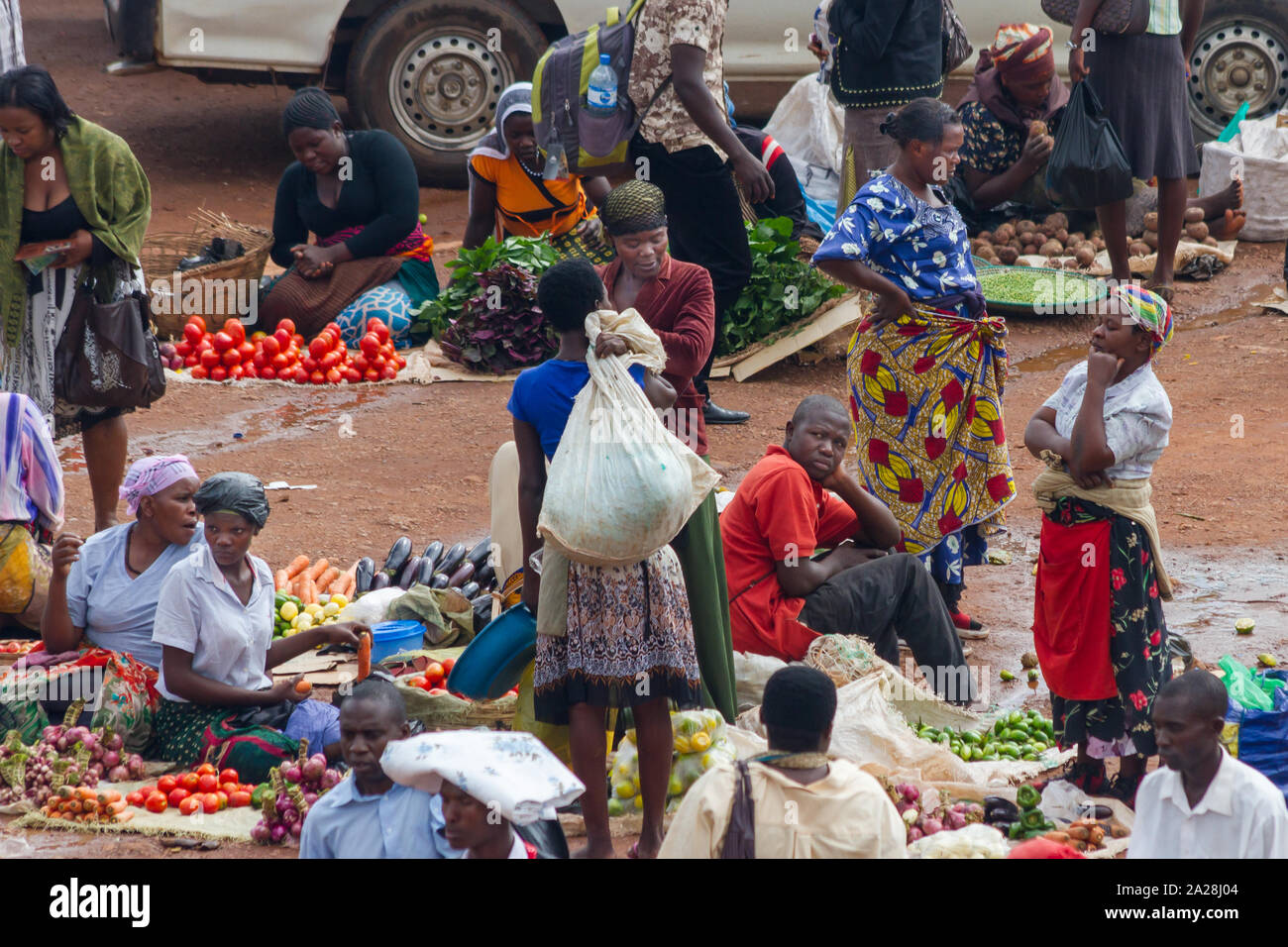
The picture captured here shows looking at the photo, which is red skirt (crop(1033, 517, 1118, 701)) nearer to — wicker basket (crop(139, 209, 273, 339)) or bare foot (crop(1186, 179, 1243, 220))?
wicker basket (crop(139, 209, 273, 339))

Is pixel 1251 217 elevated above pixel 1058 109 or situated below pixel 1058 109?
below

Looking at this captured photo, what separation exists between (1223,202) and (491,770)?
845 cm

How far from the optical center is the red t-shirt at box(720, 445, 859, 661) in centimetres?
481

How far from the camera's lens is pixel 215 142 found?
12469mm

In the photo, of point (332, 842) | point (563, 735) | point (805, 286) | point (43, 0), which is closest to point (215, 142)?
point (43, 0)

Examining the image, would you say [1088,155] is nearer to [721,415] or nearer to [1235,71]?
[721,415]

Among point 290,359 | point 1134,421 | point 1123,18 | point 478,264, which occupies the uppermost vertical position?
point 1123,18

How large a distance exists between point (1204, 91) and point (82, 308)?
8.05 meters

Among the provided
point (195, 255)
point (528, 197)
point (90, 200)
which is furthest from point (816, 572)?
point (195, 255)

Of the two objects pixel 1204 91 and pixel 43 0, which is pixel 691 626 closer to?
pixel 1204 91

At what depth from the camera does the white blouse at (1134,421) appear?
161 inches

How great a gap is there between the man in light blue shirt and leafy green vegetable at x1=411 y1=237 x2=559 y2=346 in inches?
193

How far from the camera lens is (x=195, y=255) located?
9141 mm

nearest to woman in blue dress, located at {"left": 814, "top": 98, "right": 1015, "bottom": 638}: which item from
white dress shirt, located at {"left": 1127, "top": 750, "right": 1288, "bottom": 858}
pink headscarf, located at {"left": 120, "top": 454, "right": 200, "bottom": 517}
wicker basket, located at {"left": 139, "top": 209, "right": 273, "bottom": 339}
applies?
pink headscarf, located at {"left": 120, "top": 454, "right": 200, "bottom": 517}
